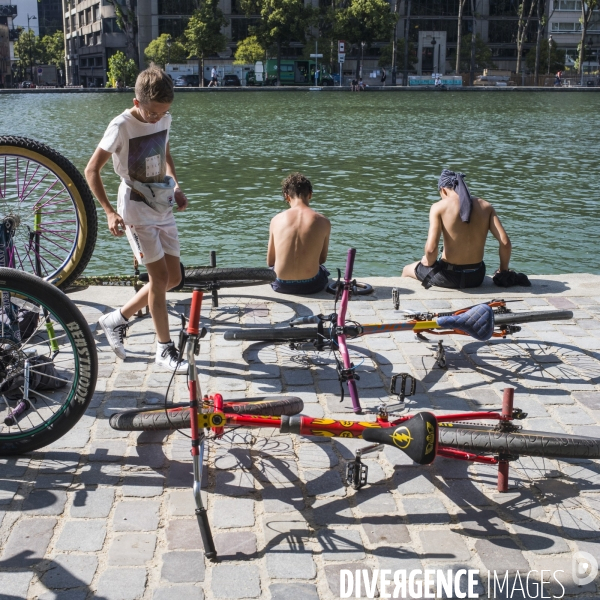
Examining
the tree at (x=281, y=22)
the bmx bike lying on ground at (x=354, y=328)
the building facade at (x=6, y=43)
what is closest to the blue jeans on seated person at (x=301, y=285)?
the bmx bike lying on ground at (x=354, y=328)

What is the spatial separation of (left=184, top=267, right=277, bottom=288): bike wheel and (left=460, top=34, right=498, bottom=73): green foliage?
95.0 meters

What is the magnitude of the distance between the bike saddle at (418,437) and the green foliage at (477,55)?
321 feet

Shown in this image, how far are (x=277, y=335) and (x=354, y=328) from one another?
0.54 meters

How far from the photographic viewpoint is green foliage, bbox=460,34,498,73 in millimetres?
95250

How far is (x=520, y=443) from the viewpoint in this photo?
12.8 ft

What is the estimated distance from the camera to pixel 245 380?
17.8ft

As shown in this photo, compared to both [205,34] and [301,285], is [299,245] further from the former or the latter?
[205,34]

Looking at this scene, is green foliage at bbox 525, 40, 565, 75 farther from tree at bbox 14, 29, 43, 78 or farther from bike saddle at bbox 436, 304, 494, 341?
bike saddle at bbox 436, 304, 494, 341

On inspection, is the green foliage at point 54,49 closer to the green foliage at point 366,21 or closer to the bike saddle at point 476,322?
the green foliage at point 366,21

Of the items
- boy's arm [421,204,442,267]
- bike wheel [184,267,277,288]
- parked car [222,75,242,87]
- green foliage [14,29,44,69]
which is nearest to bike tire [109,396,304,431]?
bike wheel [184,267,277,288]

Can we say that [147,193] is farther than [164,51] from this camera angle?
No

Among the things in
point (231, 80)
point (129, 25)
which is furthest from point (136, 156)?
point (129, 25)

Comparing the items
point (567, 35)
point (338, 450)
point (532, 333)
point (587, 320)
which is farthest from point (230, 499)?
point (567, 35)

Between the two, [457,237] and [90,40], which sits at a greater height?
[90,40]
